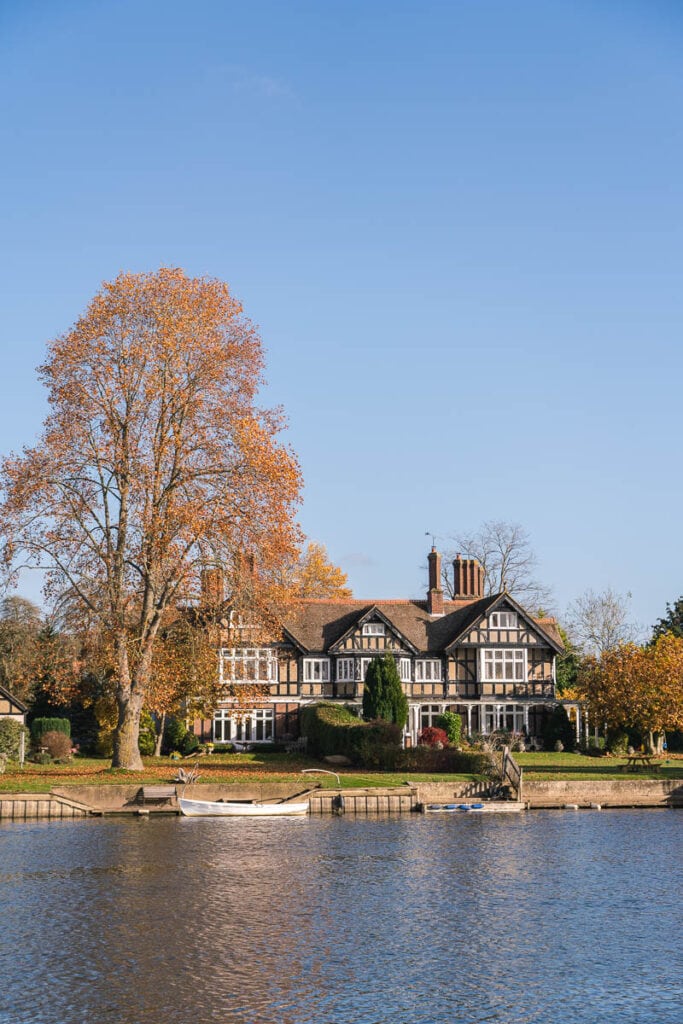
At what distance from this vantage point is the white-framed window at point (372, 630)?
6581 cm

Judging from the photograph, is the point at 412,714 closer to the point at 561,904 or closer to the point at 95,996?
the point at 561,904

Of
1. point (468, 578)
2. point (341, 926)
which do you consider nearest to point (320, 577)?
point (468, 578)

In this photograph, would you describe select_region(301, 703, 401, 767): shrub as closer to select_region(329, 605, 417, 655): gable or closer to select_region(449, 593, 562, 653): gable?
select_region(329, 605, 417, 655): gable

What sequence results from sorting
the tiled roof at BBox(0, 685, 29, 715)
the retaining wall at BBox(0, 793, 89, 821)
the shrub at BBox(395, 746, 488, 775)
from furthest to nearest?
the tiled roof at BBox(0, 685, 29, 715)
the shrub at BBox(395, 746, 488, 775)
the retaining wall at BBox(0, 793, 89, 821)

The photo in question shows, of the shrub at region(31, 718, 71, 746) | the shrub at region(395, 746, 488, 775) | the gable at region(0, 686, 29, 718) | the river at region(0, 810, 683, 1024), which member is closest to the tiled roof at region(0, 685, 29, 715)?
the gable at region(0, 686, 29, 718)

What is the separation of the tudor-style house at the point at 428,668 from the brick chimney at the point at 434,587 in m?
2.40

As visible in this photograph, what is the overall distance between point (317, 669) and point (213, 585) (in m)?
20.3

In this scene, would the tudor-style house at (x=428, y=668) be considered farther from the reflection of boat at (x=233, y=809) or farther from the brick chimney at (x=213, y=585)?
the reflection of boat at (x=233, y=809)

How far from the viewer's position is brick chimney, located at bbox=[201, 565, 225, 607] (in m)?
46.5

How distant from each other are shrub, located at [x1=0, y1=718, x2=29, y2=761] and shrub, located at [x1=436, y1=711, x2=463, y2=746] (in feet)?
72.2

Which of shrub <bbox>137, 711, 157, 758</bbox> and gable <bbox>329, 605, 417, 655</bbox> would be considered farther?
gable <bbox>329, 605, 417, 655</bbox>

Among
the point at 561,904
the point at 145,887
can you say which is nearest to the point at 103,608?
the point at 145,887

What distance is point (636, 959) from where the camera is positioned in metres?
19.0

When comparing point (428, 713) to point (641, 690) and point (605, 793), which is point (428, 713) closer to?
point (641, 690)
